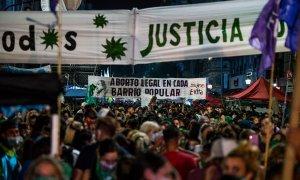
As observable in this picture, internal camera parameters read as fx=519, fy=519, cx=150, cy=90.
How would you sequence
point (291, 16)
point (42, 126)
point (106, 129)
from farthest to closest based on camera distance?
point (42, 126), point (291, 16), point (106, 129)

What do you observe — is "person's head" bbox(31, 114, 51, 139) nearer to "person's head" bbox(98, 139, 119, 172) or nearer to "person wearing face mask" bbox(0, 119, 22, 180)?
"person wearing face mask" bbox(0, 119, 22, 180)

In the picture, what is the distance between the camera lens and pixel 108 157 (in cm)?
520

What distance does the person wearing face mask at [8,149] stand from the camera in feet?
22.0

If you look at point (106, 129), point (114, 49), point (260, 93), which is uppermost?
point (114, 49)

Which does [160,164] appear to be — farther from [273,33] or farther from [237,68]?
[237,68]

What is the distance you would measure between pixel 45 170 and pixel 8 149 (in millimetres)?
2742

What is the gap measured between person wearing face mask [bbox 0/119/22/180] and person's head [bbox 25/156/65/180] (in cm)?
254

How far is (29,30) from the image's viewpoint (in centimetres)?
895

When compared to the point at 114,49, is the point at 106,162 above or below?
below

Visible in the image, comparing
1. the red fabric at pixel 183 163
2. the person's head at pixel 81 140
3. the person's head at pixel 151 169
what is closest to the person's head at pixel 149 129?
the person's head at pixel 81 140

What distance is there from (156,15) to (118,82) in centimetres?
914

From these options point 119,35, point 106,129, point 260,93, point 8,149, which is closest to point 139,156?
point 106,129

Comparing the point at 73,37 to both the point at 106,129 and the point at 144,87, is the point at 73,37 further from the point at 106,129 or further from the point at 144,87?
the point at 144,87

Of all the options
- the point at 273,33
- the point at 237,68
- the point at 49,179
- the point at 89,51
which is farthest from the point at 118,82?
the point at 237,68
